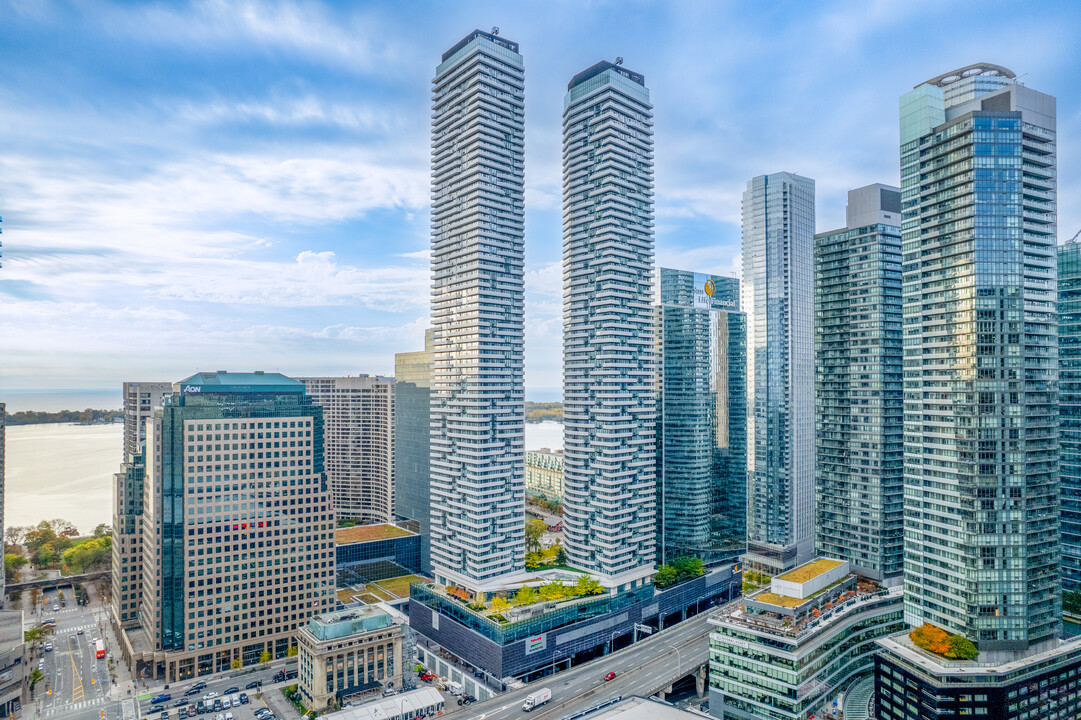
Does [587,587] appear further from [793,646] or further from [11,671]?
[11,671]

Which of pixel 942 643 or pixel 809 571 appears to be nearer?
pixel 942 643

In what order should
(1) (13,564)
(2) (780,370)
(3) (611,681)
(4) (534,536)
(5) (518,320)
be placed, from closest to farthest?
(3) (611,681)
(5) (518,320)
(1) (13,564)
(2) (780,370)
(4) (534,536)

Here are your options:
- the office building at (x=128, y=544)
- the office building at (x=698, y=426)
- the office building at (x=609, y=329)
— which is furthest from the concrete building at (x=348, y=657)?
the office building at (x=698, y=426)

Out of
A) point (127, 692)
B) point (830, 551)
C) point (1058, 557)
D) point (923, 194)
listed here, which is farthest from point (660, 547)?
point (127, 692)

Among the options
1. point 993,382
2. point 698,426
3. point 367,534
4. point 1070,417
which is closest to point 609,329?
point 698,426

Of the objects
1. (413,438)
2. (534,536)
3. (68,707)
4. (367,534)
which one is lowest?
(68,707)

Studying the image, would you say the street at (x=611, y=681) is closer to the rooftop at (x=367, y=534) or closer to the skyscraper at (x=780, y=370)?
the skyscraper at (x=780, y=370)

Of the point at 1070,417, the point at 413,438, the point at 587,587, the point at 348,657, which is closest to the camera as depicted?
the point at 348,657
